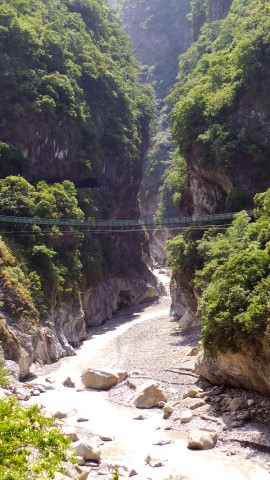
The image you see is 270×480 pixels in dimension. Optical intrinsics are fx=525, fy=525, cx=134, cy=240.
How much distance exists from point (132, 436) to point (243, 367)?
16.0ft

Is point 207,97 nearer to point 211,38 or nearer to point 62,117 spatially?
point 62,117

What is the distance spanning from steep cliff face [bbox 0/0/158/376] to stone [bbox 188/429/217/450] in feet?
35.4

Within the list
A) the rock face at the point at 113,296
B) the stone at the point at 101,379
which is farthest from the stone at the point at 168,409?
the rock face at the point at 113,296

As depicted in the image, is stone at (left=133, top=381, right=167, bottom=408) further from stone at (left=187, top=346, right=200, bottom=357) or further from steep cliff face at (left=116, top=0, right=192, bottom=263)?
steep cliff face at (left=116, top=0, right=192, bottom=263)

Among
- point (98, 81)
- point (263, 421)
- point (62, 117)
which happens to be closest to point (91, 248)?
point (62, 117)

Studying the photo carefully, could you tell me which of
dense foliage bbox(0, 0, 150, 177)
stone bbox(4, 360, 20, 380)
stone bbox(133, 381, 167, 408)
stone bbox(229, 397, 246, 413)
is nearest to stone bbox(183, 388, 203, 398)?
stone bbox(133, 381, 167, 408)

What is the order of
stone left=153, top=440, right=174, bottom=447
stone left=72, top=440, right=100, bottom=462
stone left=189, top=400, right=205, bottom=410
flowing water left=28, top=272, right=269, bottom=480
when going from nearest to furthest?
flowing water left=28, top=272, right=269, bottom=480 → stone left=72, top=440, right=100, bottom=462 → stone left=153, top=440, right=174, bottom=447 → stone left=189, top=400, right=205, bottom=410

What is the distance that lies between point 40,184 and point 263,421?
87.2ft

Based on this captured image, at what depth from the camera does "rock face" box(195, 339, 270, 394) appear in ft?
61.4

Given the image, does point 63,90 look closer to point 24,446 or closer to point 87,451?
point 87,451

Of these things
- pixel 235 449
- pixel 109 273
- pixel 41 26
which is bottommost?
pixel 235 449

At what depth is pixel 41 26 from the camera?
163 ft

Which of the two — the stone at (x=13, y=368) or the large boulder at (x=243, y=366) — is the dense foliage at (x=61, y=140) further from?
the large boulder at (x=243, y=366)

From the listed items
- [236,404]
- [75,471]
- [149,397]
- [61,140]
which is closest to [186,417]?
[236,404]
